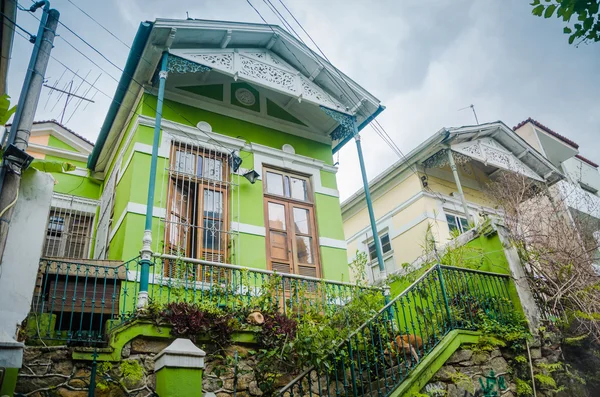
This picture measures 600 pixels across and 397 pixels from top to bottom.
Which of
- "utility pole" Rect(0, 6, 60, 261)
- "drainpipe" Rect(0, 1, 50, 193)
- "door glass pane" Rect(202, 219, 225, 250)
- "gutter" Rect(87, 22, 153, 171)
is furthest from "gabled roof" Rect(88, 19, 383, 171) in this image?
"door glass pane" Rect(202, 219, 225, 250)

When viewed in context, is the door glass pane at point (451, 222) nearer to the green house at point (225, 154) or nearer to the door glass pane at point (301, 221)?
the green house at point (225, 154)

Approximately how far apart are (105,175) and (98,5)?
4.98 meters

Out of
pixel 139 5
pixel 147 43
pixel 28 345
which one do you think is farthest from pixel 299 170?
pixel 28 345

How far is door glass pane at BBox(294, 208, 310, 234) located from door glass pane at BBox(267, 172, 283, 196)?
514mm

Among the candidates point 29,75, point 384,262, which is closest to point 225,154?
point 29,75

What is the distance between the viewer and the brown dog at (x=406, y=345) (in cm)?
568

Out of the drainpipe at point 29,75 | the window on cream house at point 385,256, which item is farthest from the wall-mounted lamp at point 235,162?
the window on cream house at point 385,256

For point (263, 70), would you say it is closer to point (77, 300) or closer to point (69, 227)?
point (77, 300)

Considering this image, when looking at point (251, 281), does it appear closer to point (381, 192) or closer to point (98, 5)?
point (98, 5)

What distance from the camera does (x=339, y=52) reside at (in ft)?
29.5

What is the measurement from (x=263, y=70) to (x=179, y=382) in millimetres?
6156

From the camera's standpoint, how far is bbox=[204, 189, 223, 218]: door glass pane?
26.6 ft

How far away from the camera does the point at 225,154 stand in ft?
28.9

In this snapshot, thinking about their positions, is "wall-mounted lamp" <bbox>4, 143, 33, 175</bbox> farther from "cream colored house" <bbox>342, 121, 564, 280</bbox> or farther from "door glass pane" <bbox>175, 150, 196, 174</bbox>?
"cream colored house" <bbox>342, 121, 564, 280</bbox>
